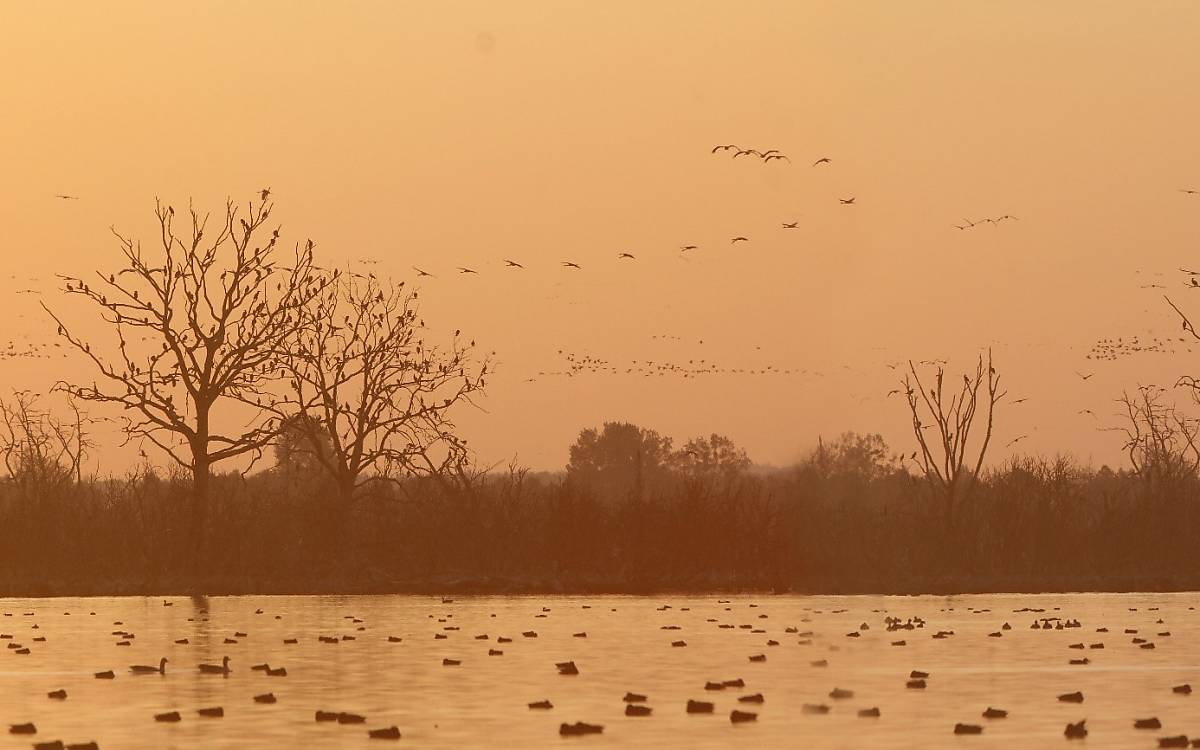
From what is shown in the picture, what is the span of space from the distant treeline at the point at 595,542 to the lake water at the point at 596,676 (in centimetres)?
1037

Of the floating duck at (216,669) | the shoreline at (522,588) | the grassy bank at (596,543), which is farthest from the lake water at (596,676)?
the grassy bank at (596,543)

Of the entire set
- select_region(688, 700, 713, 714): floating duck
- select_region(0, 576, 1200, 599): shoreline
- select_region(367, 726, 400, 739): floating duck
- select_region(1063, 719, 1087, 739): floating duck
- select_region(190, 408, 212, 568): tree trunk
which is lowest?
select_region(1063, 719, 1087, 739): floating duck

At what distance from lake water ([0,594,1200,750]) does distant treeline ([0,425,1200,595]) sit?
34.0 ft

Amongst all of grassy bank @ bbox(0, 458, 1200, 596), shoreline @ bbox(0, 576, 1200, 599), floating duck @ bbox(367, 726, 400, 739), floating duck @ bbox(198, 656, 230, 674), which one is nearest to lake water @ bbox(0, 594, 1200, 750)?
floating duck @ bbox(367, 726, 400, 739)

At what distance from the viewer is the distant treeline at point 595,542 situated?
5200 cm

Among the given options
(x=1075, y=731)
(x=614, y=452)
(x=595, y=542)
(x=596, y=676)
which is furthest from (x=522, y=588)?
(x=614, y=452)

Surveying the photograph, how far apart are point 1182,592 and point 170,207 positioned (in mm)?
28439

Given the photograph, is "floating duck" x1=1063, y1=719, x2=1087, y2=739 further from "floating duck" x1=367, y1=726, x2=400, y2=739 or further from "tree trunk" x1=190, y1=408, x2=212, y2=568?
"tree trunk" x1=190, y1=408, x2=212, y2=568

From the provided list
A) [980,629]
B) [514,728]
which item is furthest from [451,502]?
[514,728]

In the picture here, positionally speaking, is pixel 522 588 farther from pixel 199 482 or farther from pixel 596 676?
pixel 596 676

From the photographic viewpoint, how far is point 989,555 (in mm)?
54406

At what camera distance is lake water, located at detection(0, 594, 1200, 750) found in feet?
58.9

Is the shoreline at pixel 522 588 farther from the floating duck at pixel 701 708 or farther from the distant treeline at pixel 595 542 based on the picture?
the floating duck at pixel 701 708

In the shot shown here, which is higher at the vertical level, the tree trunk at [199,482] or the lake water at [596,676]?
the tree trunk at [199,482]
